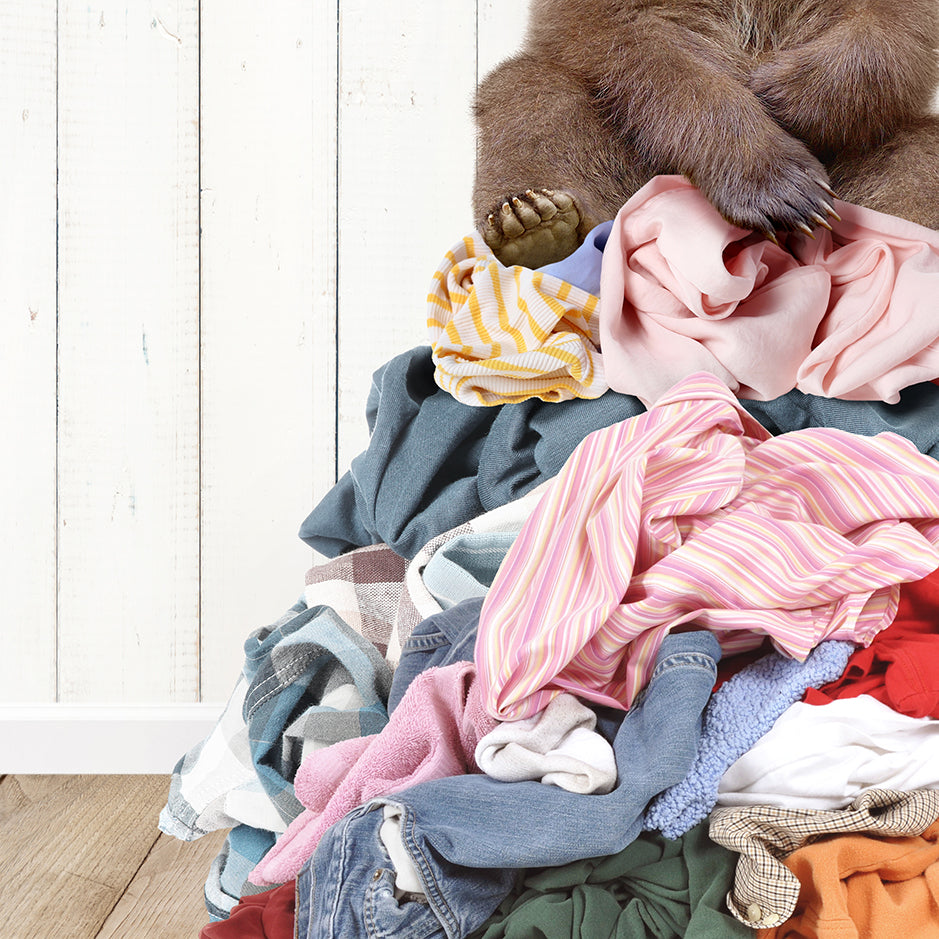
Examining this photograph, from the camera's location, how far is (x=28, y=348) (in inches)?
45.8

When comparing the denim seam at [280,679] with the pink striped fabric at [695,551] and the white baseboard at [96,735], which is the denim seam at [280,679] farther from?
the white baseboard at [96,735]

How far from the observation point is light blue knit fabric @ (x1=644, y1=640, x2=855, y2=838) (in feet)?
1.25

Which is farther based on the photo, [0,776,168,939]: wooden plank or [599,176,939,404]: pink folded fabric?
[0,776,168,939]: wooden plank

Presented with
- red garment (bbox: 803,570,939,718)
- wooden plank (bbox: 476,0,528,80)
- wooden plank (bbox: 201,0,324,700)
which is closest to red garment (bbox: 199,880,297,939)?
red garment (bbox: 803,570,939,718)

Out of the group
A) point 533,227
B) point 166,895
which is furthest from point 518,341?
point 166,895

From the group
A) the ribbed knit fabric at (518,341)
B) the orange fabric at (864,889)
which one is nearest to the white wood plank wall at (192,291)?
the ribbed knit fabric at (518,341)

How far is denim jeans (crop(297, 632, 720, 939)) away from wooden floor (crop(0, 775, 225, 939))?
0.63m

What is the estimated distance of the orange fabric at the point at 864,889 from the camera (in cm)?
34

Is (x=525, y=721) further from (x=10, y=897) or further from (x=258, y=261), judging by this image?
(x=258, y=261)

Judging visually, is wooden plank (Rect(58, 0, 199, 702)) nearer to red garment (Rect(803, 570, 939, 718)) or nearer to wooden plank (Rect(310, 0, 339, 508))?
wooden plank (Rect(310, 0, 339, 508))

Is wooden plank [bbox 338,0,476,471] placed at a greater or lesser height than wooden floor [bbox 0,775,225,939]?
greater

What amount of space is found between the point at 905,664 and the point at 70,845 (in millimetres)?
1021

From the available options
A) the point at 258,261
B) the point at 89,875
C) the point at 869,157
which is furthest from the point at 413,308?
the point at 89,875

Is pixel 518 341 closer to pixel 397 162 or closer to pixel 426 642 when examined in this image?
pixel 426 642
